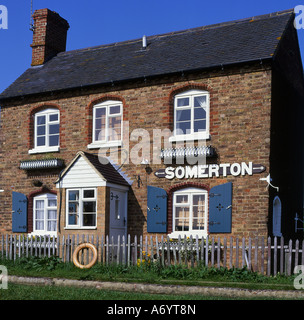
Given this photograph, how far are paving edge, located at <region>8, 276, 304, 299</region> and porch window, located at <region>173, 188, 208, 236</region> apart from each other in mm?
4828

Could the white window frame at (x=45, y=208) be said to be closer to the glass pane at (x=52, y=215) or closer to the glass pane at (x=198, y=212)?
the glass pane at (x=52, y=215)

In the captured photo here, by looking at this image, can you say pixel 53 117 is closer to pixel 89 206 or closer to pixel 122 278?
pixel 89 206

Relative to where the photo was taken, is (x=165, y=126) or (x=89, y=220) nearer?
(x=89, y=220)

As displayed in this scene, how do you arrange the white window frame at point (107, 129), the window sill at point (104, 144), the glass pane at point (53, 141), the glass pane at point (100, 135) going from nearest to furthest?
1. the window sill at point (104, 144)
2. the white window frame at point (107, 129)
3. the glass pane at point (100, 135)
4. the glass pane at point (53, 141)

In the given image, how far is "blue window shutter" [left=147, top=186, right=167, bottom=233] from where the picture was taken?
18.1 m

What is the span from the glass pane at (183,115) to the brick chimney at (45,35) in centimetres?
824

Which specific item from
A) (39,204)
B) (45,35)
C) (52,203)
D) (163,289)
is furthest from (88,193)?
(45,35)

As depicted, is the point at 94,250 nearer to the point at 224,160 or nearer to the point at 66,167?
the point at 66,167

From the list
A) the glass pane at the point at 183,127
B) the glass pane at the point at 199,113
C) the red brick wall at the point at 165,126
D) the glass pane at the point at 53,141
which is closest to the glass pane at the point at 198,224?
the red brick wall at the point at 165,126

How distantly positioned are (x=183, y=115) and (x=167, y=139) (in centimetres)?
100

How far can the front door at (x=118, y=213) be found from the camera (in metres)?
18.3

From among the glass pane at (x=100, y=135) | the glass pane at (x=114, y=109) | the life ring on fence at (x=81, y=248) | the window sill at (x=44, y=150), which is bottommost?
the life ring on fence at (x=81, y=248)

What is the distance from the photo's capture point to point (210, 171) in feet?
57.7

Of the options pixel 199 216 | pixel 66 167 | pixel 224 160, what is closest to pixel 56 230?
pixel 66 167
